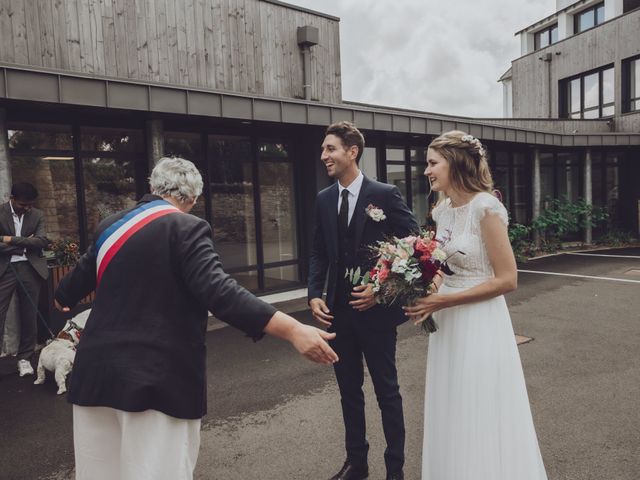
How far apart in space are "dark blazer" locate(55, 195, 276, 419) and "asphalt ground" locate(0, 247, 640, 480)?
5.61 feet

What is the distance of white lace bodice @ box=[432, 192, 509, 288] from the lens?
2.84 m

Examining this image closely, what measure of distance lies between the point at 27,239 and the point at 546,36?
27545 millimetres

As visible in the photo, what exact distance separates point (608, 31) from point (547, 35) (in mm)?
8185

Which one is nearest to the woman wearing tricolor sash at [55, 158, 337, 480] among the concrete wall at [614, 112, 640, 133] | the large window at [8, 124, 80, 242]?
the large window at [8, 124, 80, 242]

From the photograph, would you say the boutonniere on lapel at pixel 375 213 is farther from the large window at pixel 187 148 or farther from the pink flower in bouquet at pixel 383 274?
the large window at pixel 187 148

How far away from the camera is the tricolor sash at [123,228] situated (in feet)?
7.20

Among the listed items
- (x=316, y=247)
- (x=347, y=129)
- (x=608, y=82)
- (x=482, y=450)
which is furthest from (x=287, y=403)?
(x=608, y=82)

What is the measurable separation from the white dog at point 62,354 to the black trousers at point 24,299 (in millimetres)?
675

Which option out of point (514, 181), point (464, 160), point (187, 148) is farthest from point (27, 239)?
point (514, 181)

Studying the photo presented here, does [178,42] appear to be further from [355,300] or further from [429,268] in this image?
[429,268]

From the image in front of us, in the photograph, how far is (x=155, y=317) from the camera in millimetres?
2127

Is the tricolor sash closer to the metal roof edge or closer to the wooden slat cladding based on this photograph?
the metal roof edge

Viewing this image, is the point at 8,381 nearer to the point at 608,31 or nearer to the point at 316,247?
the point at 316,247

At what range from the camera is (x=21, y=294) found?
612 cm
